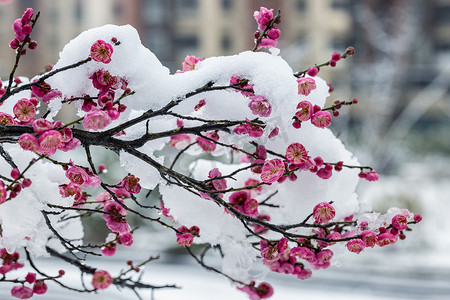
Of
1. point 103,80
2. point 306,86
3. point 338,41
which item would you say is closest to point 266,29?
point 306,86

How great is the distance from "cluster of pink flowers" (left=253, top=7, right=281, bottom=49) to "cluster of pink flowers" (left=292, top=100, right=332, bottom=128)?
0.22 meters

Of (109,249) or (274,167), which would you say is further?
(109,249)

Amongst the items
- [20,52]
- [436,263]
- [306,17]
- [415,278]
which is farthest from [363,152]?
[306,17]

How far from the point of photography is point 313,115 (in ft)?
3.93

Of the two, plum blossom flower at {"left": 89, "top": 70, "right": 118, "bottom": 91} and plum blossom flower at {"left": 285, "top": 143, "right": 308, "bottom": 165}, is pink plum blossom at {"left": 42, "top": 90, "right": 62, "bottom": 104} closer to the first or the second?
plum blossom flower at {"left": 89, "top": 70, "right": 118, "bottom": 91}

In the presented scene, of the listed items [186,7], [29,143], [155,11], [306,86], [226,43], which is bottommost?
[29,143]

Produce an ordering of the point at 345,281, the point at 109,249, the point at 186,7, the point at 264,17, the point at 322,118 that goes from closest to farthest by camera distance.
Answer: the point at 322,118, the point at 264,17, the point at 109,249, the point at 345,281, the point at 186,7

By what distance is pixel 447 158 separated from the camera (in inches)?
467

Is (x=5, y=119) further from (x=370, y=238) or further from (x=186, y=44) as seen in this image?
(x=186, y=44)

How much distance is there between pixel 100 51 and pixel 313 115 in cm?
50

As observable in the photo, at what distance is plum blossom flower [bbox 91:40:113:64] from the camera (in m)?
1.10

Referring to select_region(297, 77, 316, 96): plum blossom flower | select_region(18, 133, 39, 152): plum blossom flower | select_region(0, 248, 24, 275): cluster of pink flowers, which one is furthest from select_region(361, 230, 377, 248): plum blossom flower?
select_region(0, 248, 24, 275): cluster of pink flowers

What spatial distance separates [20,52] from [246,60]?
20.0 inches

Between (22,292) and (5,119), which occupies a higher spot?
(5,119)
